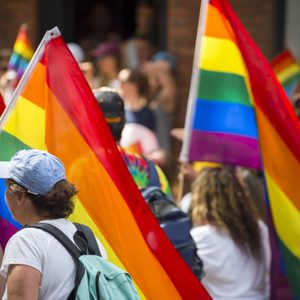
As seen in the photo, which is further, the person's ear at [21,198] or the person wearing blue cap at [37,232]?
the person's ear at [21,198]

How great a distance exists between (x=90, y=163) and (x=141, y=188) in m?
0.89

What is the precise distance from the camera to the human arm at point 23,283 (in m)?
3.77

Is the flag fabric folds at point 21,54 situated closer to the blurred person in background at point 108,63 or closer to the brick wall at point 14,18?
the blurred person in background at point 108,63

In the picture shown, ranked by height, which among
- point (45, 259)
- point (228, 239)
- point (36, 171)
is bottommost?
point (228, 239)

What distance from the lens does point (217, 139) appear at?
6152 millimetres

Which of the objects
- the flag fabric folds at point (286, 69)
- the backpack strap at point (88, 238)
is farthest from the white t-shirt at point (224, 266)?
the flag fabric folds at point (286, 69)

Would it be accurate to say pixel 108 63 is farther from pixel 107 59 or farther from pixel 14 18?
pixel 14 18

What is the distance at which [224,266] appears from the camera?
19.4 feet

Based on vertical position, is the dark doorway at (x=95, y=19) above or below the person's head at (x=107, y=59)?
above

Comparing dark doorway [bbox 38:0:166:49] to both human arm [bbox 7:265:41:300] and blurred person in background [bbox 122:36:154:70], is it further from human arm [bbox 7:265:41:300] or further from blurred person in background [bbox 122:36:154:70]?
human arm [bbox 7:265:41:300]

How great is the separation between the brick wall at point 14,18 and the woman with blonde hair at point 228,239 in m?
6.28

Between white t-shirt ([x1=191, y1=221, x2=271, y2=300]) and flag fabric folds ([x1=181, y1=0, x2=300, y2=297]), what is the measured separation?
0.26m

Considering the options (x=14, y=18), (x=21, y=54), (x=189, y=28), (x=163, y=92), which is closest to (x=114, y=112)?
(x=21, y=54)

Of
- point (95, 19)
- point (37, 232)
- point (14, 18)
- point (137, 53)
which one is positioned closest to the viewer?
point (37, 232)
